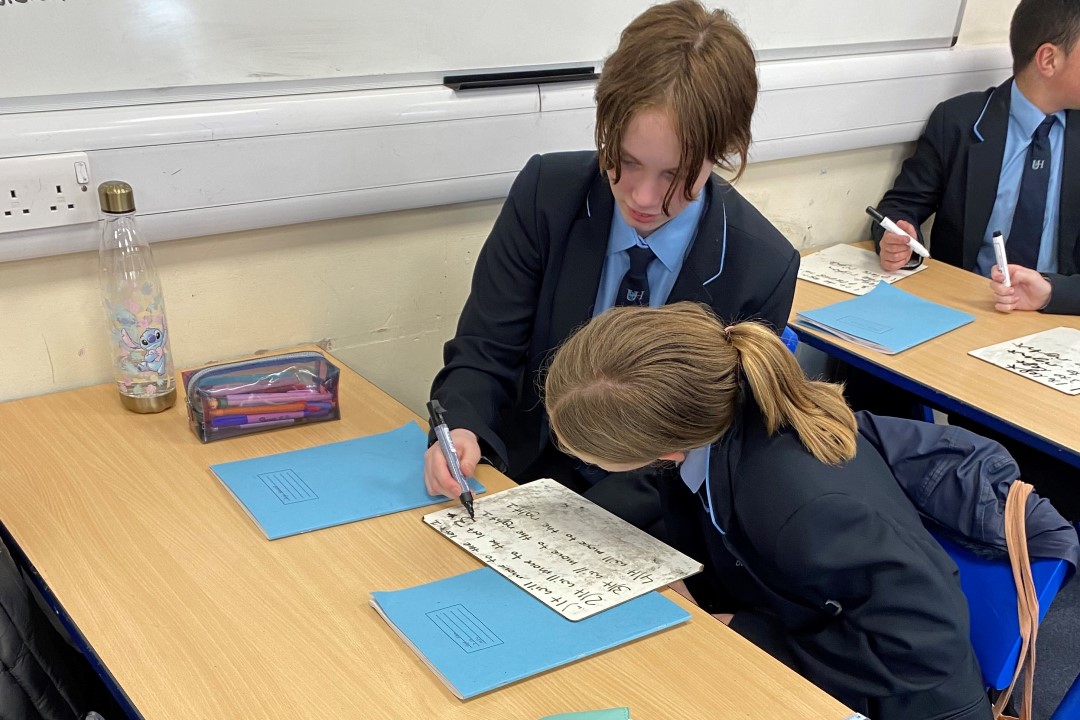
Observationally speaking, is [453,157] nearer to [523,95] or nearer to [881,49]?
[523,95]

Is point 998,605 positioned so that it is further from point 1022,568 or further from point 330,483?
point 330,483

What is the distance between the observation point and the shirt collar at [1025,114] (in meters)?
2.34

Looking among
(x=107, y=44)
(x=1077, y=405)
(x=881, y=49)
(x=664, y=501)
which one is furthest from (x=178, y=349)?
(x=881, y=49)

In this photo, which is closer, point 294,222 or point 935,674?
point 935,674

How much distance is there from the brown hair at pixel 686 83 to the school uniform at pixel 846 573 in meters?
0.34

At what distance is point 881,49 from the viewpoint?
2.39m

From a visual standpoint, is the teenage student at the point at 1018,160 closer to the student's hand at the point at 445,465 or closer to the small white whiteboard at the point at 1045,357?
the small white whiteboard at the point at 1045,357

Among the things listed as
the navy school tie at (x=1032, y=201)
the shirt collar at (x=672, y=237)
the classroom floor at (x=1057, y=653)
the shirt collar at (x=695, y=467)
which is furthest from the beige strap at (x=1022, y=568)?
the navy school tie at (x=1032, y=201)

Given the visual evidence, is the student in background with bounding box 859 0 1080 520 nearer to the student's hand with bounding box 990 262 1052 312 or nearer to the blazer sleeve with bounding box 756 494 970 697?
the student's hand with bounding box 990 262 1052 312

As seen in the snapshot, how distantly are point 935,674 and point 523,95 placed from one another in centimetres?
113

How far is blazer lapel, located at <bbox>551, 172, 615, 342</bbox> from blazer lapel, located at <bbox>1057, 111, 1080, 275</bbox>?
4.54 ft

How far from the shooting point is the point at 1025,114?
7.73 feet

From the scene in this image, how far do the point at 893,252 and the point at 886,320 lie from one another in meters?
0.36

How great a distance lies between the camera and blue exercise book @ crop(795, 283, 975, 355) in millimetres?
1917
